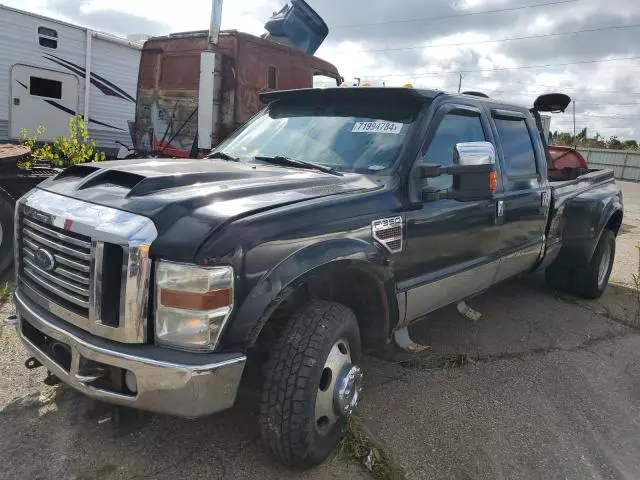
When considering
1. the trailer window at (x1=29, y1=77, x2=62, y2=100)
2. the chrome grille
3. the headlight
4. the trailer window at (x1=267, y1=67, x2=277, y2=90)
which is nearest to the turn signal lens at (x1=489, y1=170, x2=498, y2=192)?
the headlight

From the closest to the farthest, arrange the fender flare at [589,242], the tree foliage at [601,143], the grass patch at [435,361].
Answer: the grass patch at [435,361], the fender flare at [589,242], the tree foliage at [601,143]

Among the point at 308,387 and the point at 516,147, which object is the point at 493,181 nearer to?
the point at 516,147

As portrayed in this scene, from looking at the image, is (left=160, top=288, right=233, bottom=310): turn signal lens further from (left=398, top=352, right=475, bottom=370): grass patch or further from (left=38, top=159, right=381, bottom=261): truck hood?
(left=398, top=352, right=475, bottom=370): grass patch

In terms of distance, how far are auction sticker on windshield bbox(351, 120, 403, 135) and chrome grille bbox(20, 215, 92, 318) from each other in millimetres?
1801

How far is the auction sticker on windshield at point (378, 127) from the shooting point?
334 centimetres

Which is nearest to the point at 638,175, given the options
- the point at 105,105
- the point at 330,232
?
the point at 105,105

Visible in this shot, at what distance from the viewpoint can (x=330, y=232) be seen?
8.57ft

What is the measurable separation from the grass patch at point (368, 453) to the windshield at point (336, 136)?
4.74 ft

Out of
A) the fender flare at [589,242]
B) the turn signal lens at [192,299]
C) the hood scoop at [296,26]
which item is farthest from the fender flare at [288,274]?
the hood scoop at [296,26]

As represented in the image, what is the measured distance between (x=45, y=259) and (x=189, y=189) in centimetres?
73

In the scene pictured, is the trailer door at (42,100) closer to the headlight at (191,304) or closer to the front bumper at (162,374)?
the front bumper at (162,374)

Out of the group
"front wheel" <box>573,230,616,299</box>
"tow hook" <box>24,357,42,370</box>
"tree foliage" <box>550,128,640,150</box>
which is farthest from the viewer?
"tree foliage" <box>550,128,640,150</box>

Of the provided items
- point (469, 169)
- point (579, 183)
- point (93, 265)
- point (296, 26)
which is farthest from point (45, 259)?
point (296, 26)

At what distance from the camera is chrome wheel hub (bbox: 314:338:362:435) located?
2.63m
